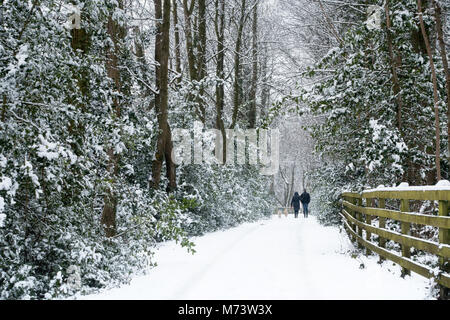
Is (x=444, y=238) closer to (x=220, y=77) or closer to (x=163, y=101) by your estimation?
(x=163, y=101)

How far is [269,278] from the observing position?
655 centimetres

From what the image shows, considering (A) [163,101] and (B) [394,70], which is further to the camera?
(A) [163,101]

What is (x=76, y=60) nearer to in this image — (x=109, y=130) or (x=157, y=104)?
(x=109, y=130)

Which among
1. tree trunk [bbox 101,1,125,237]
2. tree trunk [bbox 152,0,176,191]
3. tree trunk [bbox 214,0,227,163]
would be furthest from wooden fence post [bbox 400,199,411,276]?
tree trunk [bbox 214,0,227,163]

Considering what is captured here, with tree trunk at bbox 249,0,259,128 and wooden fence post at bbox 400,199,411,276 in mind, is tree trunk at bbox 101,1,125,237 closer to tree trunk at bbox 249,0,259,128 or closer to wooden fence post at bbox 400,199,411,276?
wooden fence post at bbox 400,199,411,276

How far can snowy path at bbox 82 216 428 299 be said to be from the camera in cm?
546

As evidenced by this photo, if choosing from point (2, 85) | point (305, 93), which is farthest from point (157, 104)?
point (2, 85)

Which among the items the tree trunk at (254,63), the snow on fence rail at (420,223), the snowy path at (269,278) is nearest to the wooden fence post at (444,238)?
the snow on fence rail at (420,223)

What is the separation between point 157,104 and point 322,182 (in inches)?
307
